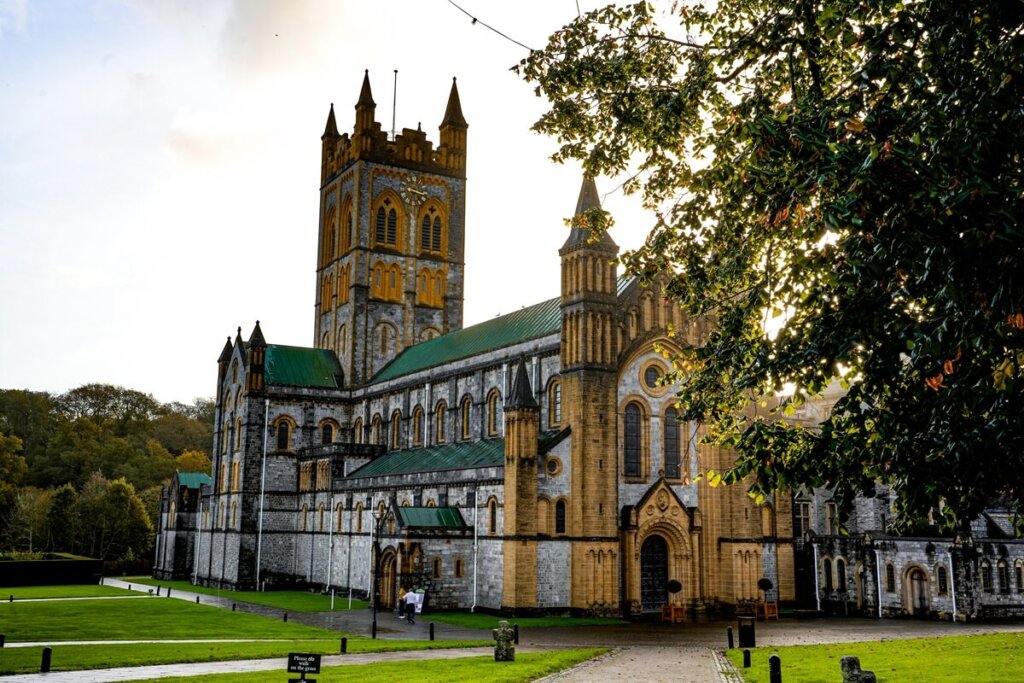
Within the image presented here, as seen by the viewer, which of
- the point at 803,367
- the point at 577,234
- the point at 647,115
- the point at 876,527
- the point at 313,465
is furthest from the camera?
the point at 313,465

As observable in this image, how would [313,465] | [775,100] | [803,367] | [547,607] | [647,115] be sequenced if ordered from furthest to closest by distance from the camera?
[313,465]
[547,607]
[647,115]
[775,100]
[803,367]

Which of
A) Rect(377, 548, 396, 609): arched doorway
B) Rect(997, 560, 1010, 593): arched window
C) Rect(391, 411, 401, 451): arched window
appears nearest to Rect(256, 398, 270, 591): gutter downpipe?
Rect(391, 411, 401, 451): arched window

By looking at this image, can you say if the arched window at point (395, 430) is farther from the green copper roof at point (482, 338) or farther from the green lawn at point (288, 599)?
the green lawn at point (288, 599)

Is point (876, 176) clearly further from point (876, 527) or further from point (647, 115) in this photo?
point (876, 527)

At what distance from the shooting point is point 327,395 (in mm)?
65312

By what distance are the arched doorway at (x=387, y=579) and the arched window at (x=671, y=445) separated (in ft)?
43.6

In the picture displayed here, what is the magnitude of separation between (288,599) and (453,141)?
125 feet

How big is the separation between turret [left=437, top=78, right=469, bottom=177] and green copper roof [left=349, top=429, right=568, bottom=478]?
25.5 metres

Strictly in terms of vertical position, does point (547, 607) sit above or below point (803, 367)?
below

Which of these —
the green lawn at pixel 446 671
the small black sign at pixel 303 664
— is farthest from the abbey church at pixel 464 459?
the small black sign at pixel 303 664

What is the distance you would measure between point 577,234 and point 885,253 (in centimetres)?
3207

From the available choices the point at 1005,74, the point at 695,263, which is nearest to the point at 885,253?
the point at 1005,74

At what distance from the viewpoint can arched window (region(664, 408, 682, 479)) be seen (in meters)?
43.8

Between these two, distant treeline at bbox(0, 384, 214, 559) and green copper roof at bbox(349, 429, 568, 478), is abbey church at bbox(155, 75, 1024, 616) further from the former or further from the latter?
distant treeline at bbox(0, 384, 214, 559)
